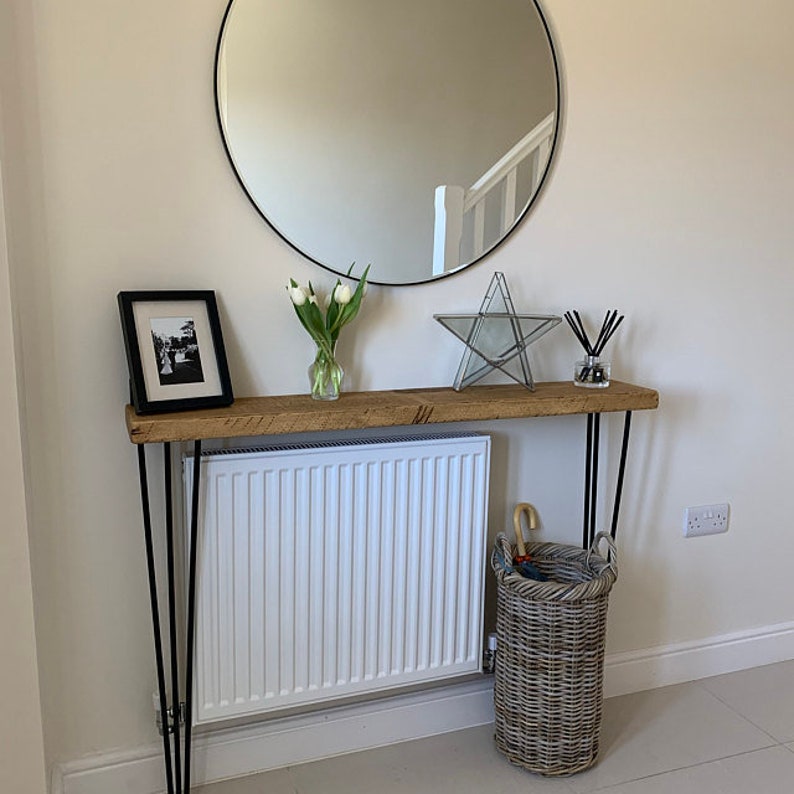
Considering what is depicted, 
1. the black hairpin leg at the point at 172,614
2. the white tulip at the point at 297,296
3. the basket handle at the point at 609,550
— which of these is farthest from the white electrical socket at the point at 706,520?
the black hairpin leg at the point at 172,614

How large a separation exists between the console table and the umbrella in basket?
290mm

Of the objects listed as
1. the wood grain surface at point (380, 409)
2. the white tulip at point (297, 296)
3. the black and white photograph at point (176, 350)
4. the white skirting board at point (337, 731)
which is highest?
the white tulip at point (297, 296)

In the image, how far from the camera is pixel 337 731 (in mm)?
2096

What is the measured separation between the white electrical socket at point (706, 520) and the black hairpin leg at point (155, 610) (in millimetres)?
1423

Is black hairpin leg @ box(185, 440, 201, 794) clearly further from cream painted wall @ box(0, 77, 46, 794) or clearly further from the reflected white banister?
the reflected white banister

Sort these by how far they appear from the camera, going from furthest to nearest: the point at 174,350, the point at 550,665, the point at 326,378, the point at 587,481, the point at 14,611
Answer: the point at 587,481, the point at 550,665, the point at 326,378, the point at 174,350, the point at 14,611

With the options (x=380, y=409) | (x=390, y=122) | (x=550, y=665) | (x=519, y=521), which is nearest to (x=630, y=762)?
(x=550, y=665)

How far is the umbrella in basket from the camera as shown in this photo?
2.08m

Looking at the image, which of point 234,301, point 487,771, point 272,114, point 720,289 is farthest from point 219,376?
point 720,289

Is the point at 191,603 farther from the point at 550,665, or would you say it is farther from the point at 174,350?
the point at 550,665

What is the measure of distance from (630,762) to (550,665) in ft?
1.20

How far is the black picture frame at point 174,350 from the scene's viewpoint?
1.67 meters

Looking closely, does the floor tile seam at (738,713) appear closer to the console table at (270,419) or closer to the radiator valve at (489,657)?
the radiator valve at (489,657)

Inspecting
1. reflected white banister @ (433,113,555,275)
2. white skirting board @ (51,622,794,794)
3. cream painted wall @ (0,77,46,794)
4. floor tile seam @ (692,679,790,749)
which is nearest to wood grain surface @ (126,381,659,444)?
cream painted wall @ (0,77,46,794)
